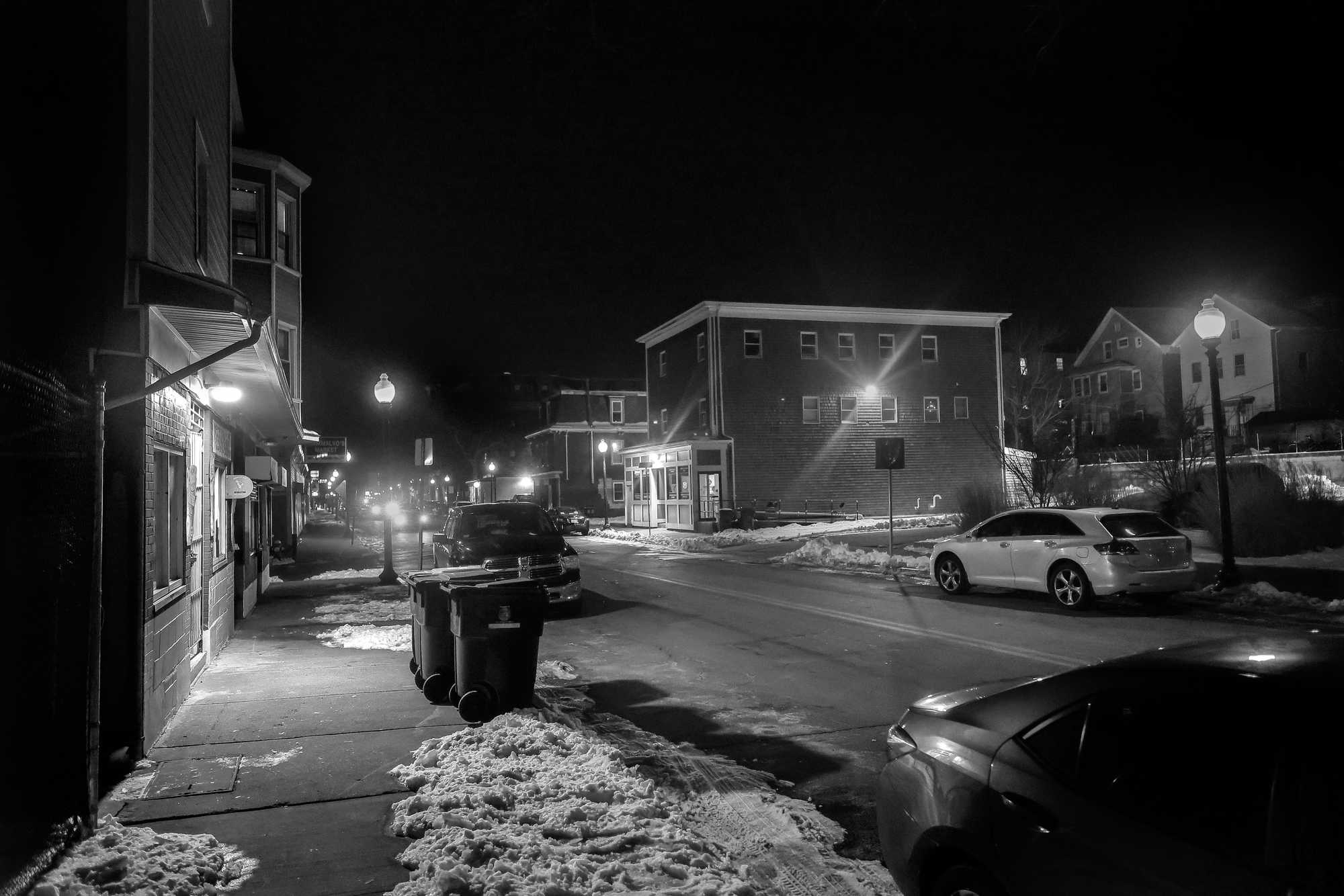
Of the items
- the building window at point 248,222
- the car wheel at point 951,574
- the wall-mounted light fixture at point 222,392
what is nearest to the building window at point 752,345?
the building window at point 248,222

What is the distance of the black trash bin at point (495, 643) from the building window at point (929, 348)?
128 feet

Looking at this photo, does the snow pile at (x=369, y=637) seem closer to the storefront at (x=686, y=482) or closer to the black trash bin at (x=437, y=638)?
the black trash bin at (x=437, y=638)

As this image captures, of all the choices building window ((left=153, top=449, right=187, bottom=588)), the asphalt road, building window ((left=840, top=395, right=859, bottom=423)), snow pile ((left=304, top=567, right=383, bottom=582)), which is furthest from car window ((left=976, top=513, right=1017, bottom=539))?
building window ((left=840, top=395, right=859, bottom=423))

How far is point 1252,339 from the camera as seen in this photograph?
57.3 metres

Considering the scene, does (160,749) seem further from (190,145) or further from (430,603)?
(190,145)

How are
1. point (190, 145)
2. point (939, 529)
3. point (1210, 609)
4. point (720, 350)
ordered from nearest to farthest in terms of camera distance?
point (190, 145), point (1210, 609), point (939, 529), point (720, 350)

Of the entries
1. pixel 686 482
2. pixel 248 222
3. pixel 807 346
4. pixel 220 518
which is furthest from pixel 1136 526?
pixel 807 346

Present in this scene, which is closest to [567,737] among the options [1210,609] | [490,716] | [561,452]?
[490,716]

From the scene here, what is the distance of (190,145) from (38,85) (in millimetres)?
4767

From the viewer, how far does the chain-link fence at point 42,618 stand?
13.3 ft

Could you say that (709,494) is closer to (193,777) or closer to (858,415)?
(858,415)

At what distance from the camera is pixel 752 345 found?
136ft

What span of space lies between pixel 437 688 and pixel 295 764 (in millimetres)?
1777

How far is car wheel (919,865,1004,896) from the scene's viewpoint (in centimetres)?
312
